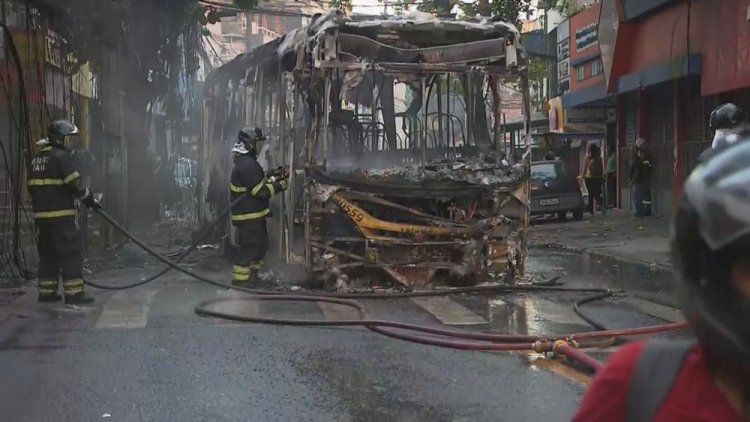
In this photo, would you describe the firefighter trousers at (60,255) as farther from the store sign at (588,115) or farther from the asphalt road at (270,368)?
the store sign at (588,115)

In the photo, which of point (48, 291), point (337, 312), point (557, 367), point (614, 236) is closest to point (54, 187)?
point (48, 291)

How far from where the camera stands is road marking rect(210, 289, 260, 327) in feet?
26.2

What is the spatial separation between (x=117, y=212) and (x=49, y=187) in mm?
8126

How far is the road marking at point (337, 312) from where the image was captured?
27.1ft

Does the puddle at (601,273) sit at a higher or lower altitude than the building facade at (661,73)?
lower

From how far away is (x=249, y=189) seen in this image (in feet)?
32.5

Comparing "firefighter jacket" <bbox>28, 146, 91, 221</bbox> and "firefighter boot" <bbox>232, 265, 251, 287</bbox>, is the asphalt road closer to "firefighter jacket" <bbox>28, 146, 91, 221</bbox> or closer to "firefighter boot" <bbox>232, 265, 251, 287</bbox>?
"firefighter jacket" <bbox>28, 146, 91, 221</bbox>

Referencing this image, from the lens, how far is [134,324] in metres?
7.95

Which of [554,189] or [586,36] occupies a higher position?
[586,36]

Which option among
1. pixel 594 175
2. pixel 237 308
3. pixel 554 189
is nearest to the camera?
pixel 237 308

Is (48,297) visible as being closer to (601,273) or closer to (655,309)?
(655,309)

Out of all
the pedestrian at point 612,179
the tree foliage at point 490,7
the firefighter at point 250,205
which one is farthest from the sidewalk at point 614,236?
the firefighter at point 250,205

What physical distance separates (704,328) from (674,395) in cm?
13

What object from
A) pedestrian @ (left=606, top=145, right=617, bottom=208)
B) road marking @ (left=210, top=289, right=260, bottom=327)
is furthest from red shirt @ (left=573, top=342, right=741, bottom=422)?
pedestrian @ (left=606, top=145, right=617, bottom=208)
